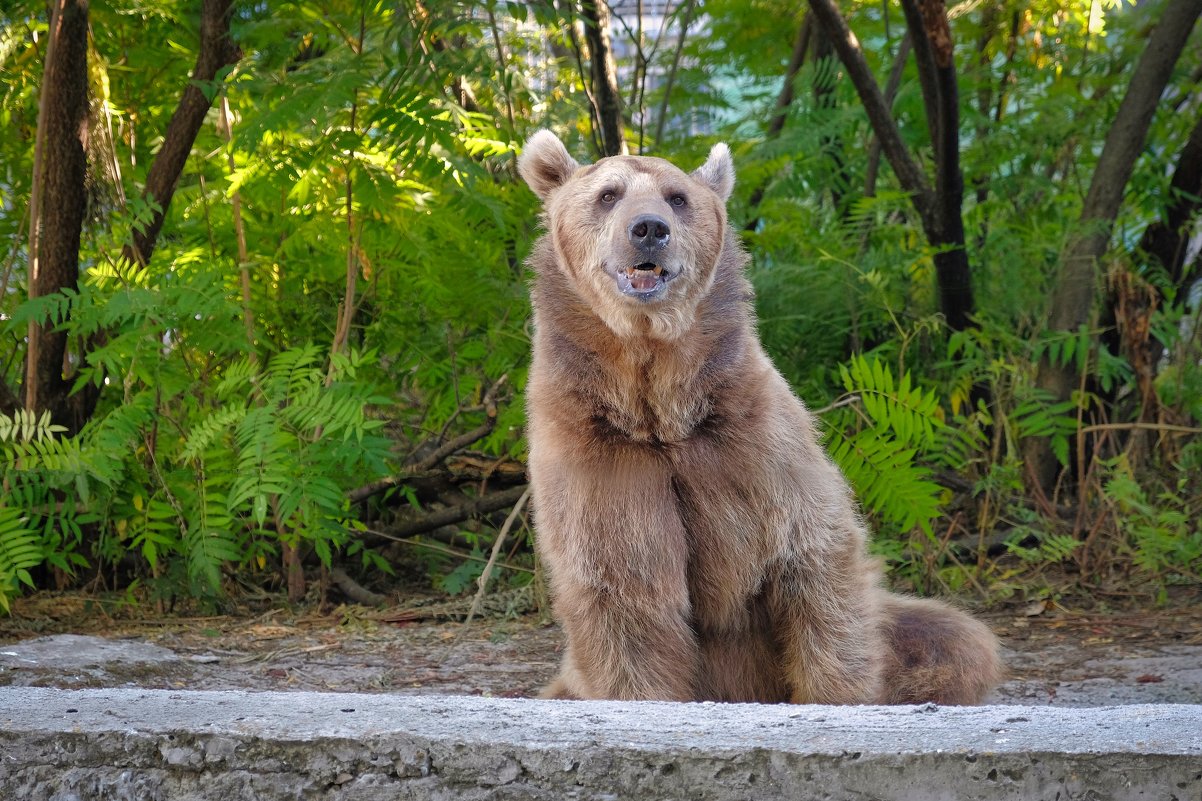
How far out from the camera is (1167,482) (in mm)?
8203

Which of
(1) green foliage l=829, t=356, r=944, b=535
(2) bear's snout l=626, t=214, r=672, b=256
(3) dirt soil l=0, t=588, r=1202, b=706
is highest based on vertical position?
(2) bear's snout l=626, t=214, r=672, b=256

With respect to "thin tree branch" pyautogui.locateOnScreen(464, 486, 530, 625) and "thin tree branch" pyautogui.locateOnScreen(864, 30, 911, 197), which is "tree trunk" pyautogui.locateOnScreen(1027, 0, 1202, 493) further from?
"thin tree branch" pyautogui.locateOnScreen(464, 486, 530, 625)

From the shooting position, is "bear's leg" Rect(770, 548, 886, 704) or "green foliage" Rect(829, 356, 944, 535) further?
"green foliage" Rect(829, 356, 944, 535)

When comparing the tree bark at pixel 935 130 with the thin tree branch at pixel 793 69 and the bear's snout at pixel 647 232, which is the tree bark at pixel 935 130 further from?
the bear's snout at pixel 647 232

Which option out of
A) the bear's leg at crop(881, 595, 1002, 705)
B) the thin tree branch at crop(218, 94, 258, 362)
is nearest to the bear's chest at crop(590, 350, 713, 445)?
the bear's leg at crop(881, 595, 1002, 705)

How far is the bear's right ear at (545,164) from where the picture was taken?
16.9 feet

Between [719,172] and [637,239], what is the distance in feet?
3.24

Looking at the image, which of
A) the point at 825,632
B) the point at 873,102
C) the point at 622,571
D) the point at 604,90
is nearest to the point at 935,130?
the point at 873,102

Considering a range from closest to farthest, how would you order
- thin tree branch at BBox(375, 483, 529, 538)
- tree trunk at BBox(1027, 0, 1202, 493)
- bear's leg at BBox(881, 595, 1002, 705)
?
1. bear's leg at BBox(881, 595, 1002, 705)
2. thin tree branch at BBox(375, 483, 529, 538)
3. tree trunk at BBox(1027, 0, 1202, 493)

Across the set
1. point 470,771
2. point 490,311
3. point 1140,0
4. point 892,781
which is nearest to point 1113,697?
point 892,781

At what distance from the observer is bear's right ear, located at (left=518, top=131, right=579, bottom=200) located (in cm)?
514

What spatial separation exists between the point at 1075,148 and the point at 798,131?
2.29 m

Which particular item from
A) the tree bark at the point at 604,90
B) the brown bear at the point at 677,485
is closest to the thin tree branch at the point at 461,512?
the tree bark at the point at 604,90

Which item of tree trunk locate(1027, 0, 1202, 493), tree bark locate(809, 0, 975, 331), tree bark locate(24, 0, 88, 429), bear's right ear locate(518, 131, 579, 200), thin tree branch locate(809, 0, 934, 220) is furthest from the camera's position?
tree trunk locate(1027, 0, 1202, 493)
